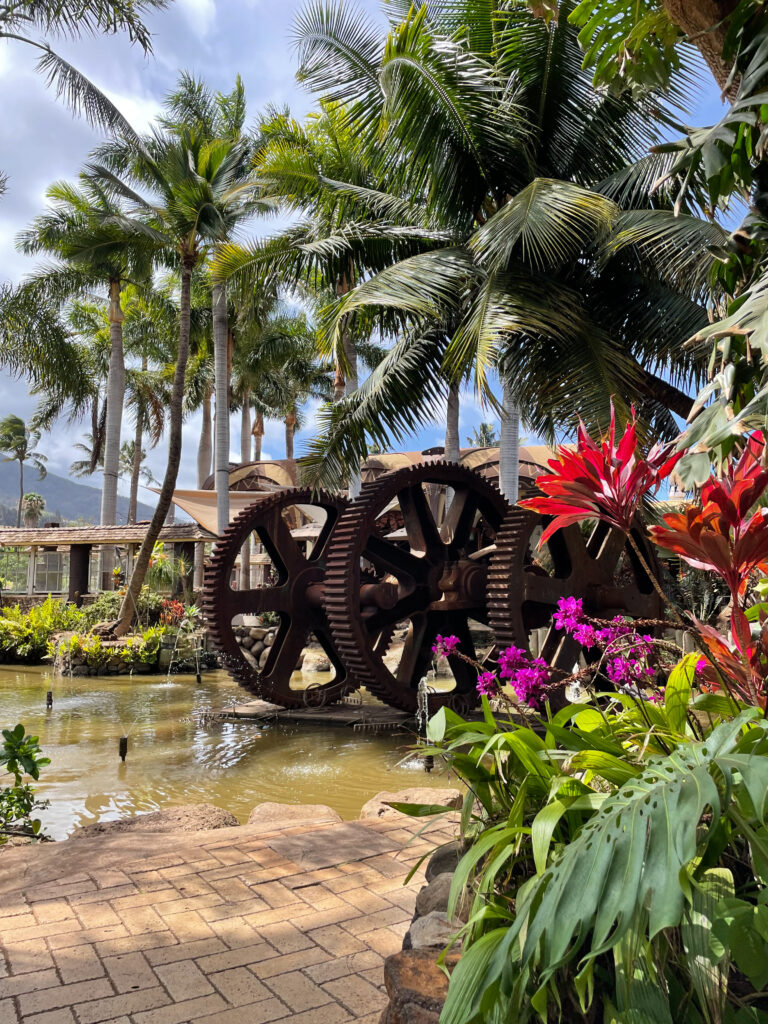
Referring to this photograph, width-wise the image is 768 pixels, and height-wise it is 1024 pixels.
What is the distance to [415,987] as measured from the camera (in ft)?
6.48

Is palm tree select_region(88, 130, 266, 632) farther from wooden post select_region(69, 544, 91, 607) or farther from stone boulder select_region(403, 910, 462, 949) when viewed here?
stone boulder select_region(403, 910, 462, 949)

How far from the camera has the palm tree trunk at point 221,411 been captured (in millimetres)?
18547

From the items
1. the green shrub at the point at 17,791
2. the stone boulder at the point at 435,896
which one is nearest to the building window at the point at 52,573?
the green shrub at the point at 17,791

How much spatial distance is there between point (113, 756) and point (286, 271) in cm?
687

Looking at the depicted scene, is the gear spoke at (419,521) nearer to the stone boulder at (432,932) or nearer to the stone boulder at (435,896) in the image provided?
the stone boulder at (435,896)

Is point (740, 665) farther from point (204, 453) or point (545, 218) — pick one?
point (204, 453)

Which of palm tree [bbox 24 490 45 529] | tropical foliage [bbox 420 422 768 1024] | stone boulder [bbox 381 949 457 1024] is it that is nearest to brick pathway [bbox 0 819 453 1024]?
stone boulder [bbox 381 949 457 1024]

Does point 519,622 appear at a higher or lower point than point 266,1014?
higher

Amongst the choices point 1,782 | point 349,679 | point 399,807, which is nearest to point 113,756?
point 1,782

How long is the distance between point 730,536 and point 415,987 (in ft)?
4.99

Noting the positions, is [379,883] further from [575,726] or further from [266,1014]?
[575,726]

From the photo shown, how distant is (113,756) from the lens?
8.23 m

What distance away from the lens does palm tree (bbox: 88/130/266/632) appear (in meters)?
16.8

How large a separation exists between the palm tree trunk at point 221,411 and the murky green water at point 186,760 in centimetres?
690
